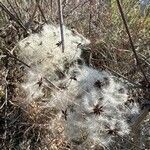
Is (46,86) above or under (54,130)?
above

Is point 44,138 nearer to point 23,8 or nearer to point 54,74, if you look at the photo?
point 54,74

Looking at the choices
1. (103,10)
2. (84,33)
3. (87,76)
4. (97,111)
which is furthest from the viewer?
(103,10)

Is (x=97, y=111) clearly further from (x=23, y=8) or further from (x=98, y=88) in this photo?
(x=23, y=8)

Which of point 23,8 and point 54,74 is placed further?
point 23,8

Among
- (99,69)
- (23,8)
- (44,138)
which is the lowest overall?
(44,138)

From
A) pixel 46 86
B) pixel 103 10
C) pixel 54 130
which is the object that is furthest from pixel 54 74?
pixel 103 10

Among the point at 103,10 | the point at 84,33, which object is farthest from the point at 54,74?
the point at 103,10

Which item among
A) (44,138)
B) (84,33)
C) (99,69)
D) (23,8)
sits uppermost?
(23,8)

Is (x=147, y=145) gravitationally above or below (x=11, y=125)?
below

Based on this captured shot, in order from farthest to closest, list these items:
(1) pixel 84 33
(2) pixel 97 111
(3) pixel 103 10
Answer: (3) pixel 103 10 → (1) pixel 84 33 → (2) pixel 97 111
